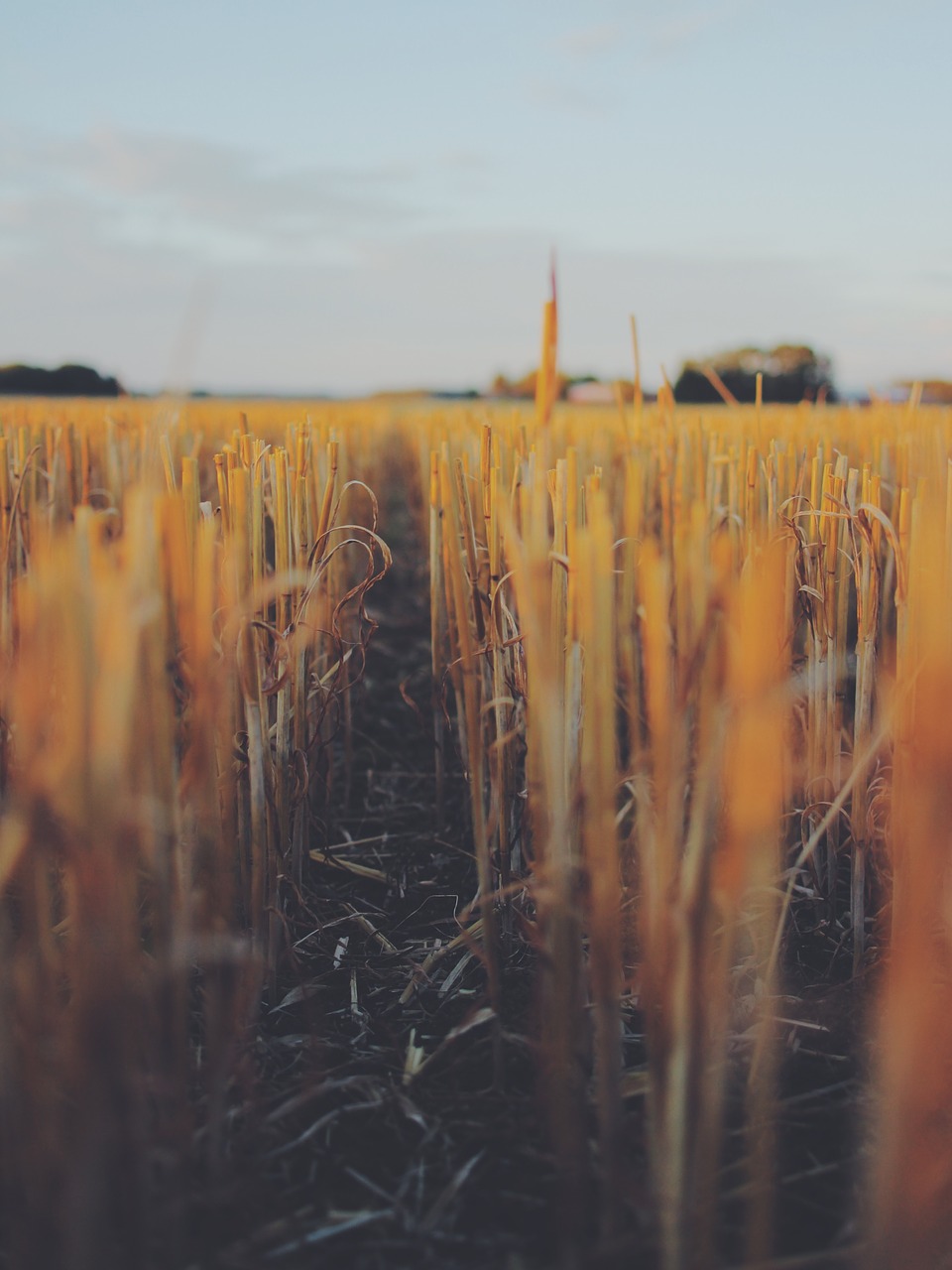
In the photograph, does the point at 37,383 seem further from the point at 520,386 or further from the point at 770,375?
the point at 770,375

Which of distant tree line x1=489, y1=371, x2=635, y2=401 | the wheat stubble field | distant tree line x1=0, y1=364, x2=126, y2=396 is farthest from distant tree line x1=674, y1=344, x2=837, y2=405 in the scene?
the wheat stubble field

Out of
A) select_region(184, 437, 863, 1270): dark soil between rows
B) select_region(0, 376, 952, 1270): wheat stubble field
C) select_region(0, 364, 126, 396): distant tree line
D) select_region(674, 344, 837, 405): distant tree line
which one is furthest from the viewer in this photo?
select_region(674, 344, 837, 405): distant tree line

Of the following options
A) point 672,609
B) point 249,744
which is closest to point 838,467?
point 672,609

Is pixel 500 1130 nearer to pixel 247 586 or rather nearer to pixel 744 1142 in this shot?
pixel 744 1142

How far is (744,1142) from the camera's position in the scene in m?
1.01

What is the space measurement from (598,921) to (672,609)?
0.77 meters

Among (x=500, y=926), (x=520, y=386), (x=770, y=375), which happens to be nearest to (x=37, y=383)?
(x=520, y=386)

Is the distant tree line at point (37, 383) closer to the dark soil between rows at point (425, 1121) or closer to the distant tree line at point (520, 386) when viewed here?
the distant tree line at point (520, 386)

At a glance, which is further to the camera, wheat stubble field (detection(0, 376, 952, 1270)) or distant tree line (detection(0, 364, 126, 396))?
distant tree line (detection(0, 364, 126, 396))

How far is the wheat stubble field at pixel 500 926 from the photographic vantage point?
75 centimetres

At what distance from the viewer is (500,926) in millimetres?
1406

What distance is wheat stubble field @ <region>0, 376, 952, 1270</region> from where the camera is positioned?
0.75 meters

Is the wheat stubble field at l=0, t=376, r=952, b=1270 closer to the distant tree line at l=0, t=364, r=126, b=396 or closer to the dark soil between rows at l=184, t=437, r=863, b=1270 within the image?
the dark soil between rows at l=184, t=437, r=863, b=1270

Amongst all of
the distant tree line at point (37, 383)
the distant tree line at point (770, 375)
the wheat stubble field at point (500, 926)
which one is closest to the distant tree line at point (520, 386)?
the distant tree line at point (770, 375)
